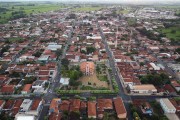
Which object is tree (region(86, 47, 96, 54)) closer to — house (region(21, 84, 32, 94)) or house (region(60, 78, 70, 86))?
house (region(60, 78, 70, 86))

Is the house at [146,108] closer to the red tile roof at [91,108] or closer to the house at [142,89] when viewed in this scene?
the house at [142,89]

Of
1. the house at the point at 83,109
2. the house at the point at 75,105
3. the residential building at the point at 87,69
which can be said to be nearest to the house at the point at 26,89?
the house at the point at 75,105

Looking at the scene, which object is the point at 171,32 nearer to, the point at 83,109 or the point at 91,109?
the point at 91,109

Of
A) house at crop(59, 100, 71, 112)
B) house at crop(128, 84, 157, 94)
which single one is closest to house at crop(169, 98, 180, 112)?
house at crop(128, 84, 157, 94)

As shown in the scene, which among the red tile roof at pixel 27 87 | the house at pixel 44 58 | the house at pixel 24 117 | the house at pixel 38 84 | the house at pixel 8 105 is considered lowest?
the house at pixel 8 105

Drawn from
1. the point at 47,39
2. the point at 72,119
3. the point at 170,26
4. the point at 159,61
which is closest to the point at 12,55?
the point at 47,39

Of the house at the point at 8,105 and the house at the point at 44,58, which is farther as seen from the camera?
Answer: the house at the point at 44,58
